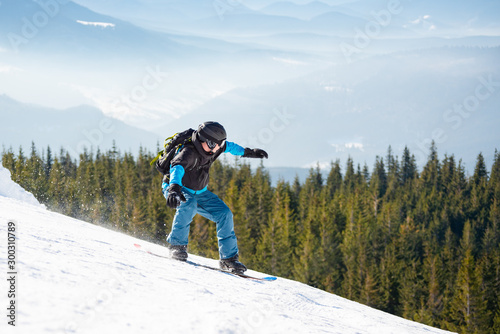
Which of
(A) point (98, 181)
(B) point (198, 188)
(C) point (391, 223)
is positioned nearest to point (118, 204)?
(A) point (98, 181)

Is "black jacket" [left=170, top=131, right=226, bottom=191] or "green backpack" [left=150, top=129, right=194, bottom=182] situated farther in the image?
"green backpack" [left=150, top=129, right=194, bottom=182]

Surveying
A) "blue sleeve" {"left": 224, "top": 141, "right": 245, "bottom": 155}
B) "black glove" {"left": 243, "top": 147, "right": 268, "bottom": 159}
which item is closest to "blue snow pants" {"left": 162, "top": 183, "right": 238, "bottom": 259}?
"blue sleeve" {"left": 224, "top": 141, "right": 245, "bottom": 155}

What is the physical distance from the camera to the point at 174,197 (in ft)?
21.5

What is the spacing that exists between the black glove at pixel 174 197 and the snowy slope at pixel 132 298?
3.09ft

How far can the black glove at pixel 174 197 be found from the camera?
652 cm

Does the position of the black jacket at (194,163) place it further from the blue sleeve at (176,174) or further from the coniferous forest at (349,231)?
the coniferous forest at (349,231)

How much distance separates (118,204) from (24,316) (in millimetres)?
66251

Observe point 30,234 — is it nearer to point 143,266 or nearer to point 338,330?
point 143,266

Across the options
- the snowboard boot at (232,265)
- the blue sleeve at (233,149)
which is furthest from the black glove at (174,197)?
the snowboard boot at (232,265)

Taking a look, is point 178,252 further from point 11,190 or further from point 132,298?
point 11,190

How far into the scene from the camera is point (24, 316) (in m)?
3.13

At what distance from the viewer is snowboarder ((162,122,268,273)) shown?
722 cm

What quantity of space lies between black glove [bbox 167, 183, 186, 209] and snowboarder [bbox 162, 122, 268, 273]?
0.08 ft

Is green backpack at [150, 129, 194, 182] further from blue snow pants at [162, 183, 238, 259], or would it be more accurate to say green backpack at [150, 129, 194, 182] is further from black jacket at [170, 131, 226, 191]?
blue snow pants at [162, 183, 238, 259]
